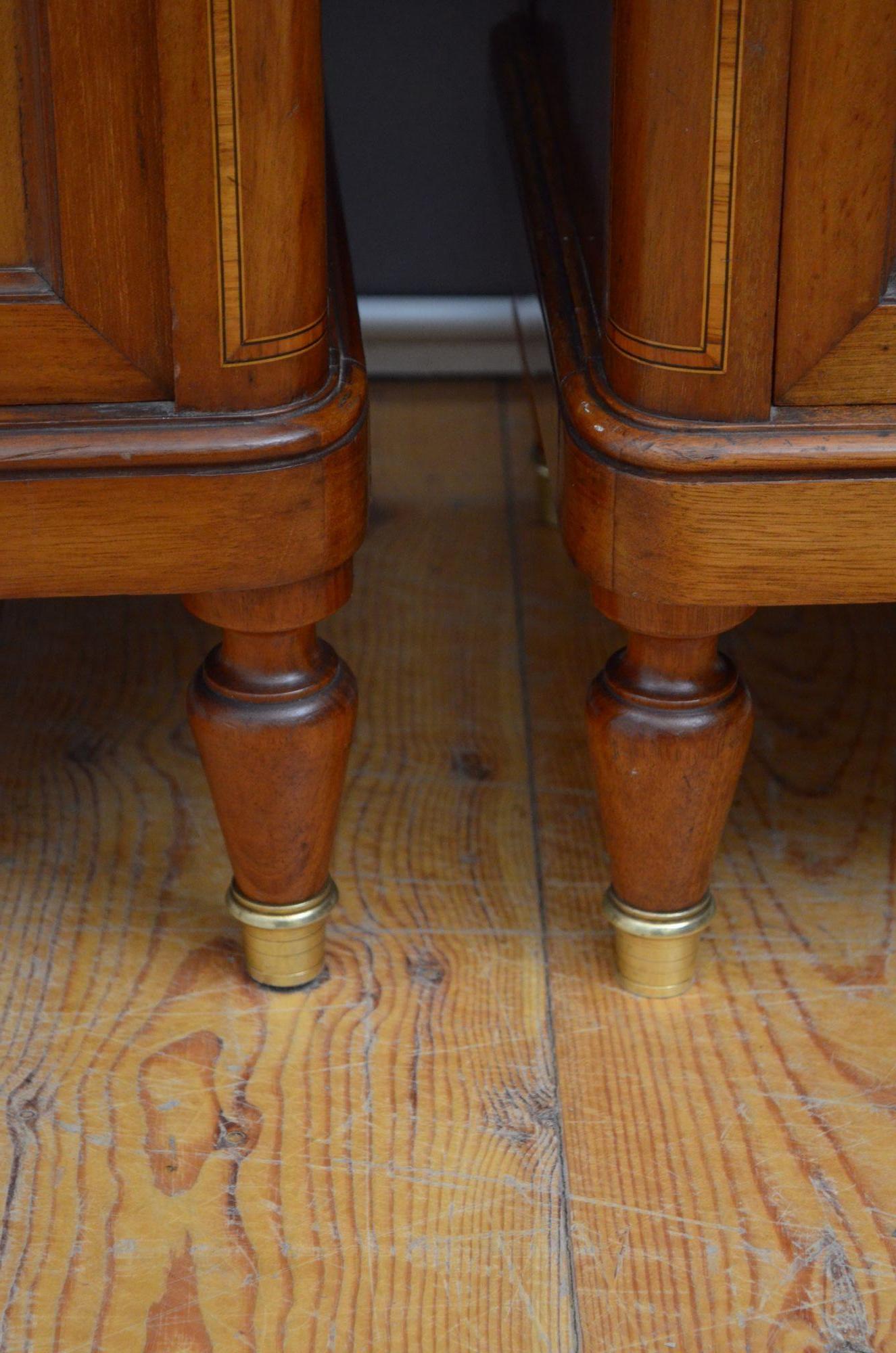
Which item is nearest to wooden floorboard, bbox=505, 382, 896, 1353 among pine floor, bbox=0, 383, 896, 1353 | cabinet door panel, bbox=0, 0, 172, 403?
pine floor, bbox=0, 383, 896, 1353

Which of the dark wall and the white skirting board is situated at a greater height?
the dark wall

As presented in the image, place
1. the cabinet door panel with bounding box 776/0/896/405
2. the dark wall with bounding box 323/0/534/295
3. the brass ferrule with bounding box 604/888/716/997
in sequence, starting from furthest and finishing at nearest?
the dark wall with bounding box 323/0/534/295 → the brass ferrule with bounding box 604/888/716/997 → the cabinet door panel with bounding box 776/0/896/405

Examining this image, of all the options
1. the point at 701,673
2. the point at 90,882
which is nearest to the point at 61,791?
the point at 90,882

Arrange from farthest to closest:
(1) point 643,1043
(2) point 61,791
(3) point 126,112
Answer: (2) point 61,791, (1) point 643,1043, (3) point 126,112

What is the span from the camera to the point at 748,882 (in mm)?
702

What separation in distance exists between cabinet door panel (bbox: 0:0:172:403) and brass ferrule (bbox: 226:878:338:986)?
0.21 m

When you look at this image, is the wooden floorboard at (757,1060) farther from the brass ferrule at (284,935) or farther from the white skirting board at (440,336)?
the white skirting board at (440,336)

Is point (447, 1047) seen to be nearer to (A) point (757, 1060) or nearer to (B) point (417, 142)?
(A) point (757, 1060)

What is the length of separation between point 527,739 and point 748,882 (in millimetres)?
152

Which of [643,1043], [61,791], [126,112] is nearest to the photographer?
[126,112]

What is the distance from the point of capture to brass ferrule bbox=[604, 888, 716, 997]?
617 mm

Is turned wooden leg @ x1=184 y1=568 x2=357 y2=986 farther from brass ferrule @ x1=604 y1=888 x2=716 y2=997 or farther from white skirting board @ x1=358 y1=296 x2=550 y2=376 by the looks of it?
white skirting board @ x1=358 y1=296 x2=550 y2=376

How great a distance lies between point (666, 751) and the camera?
0.57 m

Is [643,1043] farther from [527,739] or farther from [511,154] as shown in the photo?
[511,154]
